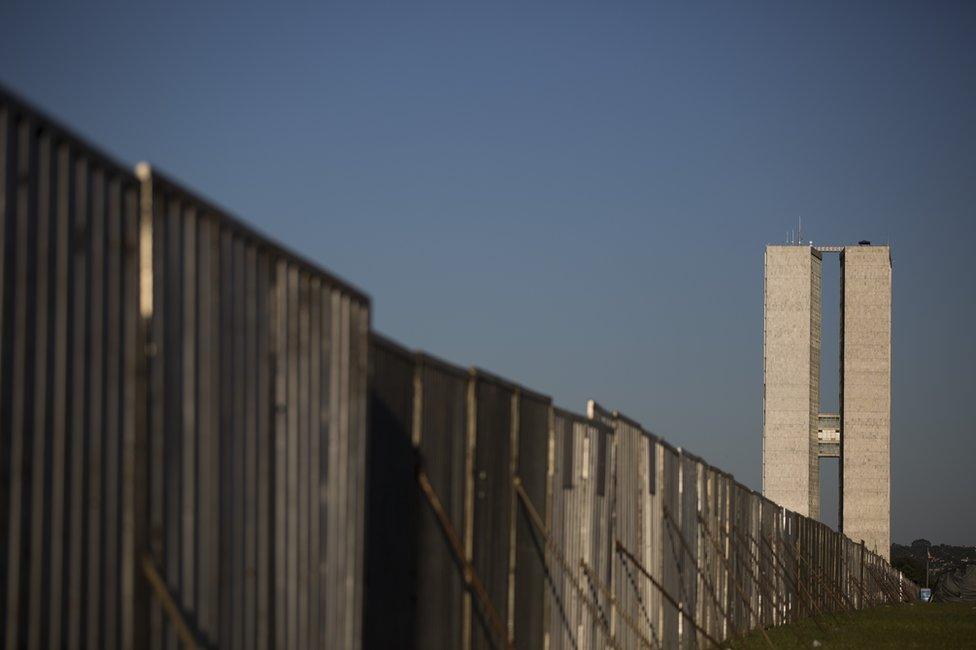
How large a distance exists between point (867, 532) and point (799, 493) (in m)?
3.43

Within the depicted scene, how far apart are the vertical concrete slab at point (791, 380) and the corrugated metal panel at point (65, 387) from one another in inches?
2439

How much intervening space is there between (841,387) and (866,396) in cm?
139

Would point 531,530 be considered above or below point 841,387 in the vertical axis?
below

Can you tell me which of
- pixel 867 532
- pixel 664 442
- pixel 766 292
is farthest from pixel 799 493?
pixel 664 442

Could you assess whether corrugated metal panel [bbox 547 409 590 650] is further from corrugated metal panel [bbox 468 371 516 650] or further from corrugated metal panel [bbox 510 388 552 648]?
corrugated metal panel [bbox 468 371 516 650]

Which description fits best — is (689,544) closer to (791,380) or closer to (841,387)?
(791,380)

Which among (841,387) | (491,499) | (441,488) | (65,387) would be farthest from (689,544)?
(841,387)

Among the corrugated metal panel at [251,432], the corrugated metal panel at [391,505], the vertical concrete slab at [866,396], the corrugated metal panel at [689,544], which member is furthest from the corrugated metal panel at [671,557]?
the vertical concrete slab at [866,396]

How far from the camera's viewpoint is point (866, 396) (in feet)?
222

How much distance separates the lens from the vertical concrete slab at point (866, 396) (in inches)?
2621

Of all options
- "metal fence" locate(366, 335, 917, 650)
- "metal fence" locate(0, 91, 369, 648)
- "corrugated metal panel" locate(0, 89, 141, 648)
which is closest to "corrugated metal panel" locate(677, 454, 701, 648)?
A: "metal fence" locate(366, 335, 917, 650)

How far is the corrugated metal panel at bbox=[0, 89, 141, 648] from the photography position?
5312 millimetres

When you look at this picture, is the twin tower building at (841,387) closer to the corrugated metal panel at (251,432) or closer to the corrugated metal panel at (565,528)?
the corrugated metal panel at (565,528)

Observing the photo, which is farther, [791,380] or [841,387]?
[841,387]
